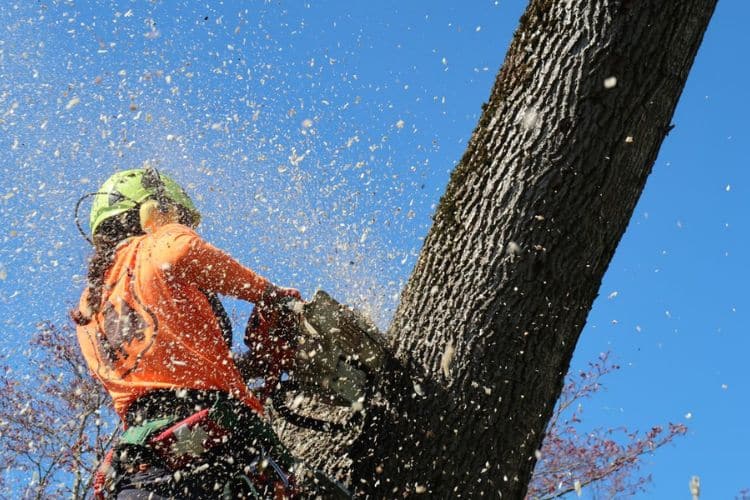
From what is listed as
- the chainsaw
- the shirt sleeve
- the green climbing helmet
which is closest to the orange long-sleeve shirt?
the shirt sleeve

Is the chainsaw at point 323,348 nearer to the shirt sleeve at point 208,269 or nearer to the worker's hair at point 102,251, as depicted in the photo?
the shirt sleeve at point 208,269

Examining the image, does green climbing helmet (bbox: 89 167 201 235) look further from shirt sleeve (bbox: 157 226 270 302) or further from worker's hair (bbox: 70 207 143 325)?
shirt sleeve (bbox: 157 226 270 302)

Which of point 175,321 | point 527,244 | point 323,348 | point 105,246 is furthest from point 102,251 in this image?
point 527,244

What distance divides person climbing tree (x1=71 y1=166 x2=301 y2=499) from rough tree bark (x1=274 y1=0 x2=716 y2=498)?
0.37m

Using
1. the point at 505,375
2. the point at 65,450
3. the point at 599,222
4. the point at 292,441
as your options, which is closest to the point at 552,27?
the point at 599,222

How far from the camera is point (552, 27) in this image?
2391 millimetres

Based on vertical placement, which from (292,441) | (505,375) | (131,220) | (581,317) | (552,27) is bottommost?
(292,441)

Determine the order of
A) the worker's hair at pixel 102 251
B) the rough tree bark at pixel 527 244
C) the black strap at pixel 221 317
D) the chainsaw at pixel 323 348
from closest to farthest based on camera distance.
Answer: the rough tree bark at pixel 527 244 < the chainsaw at pixel 323 348 < the black strap at pixel 221 317 < the worker's hair at pixel 102 251

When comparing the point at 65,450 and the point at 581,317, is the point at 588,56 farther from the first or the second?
the point at 65,450

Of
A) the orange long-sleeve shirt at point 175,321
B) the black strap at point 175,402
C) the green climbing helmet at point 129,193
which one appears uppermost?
the green climbing helmet at point 129,193

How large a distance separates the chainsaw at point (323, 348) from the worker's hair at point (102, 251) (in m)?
0.66

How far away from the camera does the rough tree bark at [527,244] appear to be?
2324 mm

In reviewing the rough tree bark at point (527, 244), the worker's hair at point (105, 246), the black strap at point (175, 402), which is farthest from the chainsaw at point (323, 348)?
the worker's hair at point (105, 246)

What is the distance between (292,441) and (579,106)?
5.29ft
